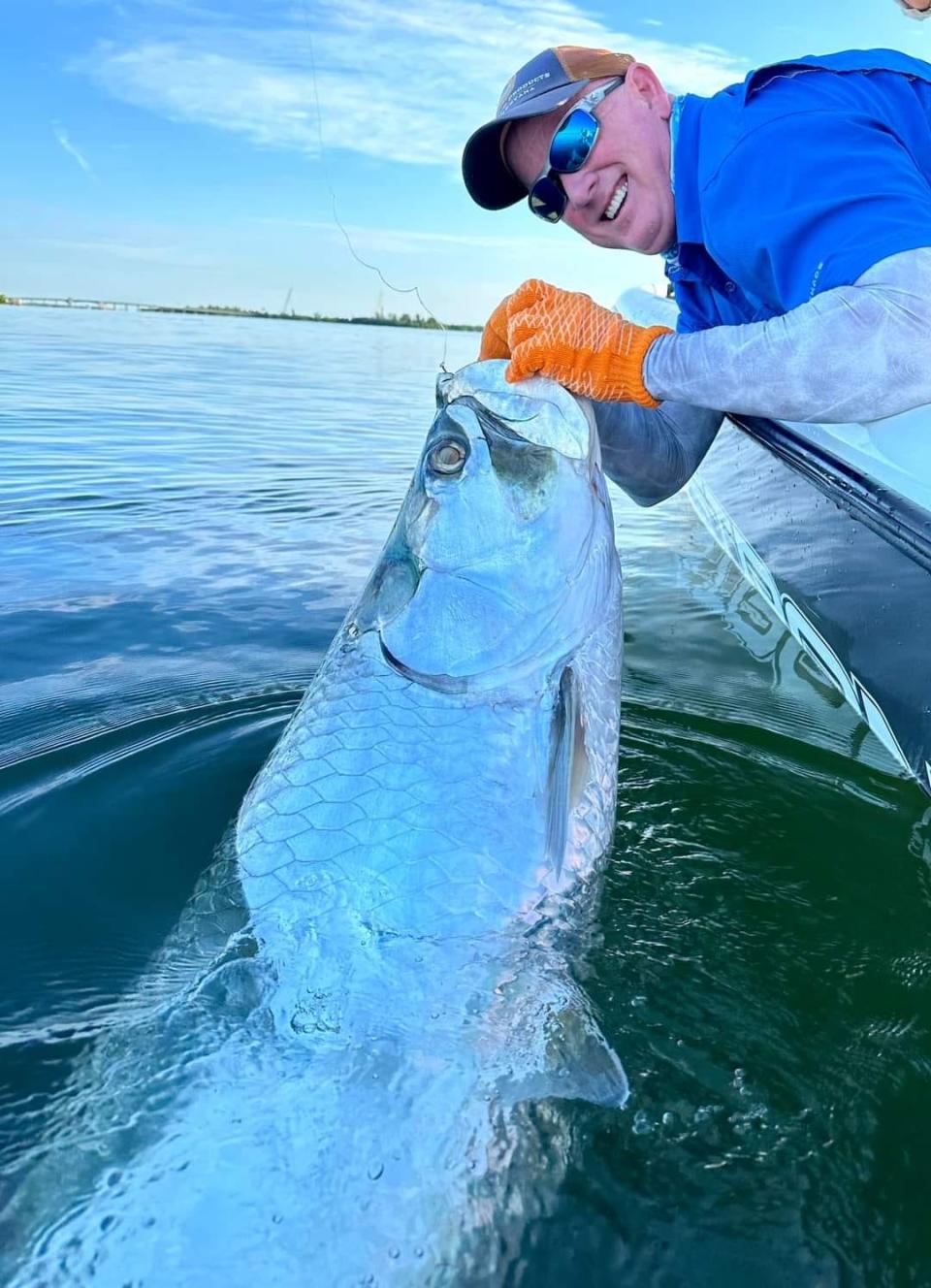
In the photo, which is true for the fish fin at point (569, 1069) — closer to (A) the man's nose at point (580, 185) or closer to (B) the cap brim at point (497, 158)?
(A) the man's nose at point (580, 185)

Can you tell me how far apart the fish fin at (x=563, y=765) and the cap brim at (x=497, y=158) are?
152 cm

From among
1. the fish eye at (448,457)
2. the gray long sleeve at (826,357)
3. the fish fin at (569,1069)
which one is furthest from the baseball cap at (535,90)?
the fish fin at (569,1069)

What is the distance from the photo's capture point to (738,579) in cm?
555

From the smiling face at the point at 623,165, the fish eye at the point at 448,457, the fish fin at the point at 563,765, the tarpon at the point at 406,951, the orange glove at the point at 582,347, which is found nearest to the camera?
the tarpon at the point at 406,951

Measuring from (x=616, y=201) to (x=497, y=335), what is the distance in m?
0.53

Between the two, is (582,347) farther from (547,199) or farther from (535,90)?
(535,90)

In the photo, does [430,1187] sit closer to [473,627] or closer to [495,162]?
[473,627]

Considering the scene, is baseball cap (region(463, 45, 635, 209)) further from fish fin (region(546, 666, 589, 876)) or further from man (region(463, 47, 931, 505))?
fish fin (region(546, 666, 589, 876))

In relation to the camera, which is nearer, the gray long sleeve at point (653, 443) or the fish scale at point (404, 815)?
the fish scale at point (404, 815)

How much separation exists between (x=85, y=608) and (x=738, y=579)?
3456mm

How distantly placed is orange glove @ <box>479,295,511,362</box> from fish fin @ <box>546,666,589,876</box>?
985 millimetres

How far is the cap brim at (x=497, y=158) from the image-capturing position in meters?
2.61

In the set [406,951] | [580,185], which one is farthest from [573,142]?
[406,951]

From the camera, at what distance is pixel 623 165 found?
8.88 feet
